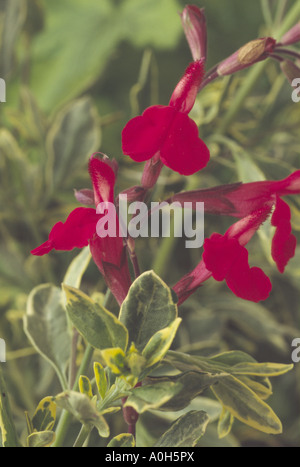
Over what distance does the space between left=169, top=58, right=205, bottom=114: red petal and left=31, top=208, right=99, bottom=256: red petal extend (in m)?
0.08

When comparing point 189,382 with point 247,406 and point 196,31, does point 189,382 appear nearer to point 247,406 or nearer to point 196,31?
point 247,406

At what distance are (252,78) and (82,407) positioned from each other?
434 mm

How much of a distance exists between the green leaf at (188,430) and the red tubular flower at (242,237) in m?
0.07

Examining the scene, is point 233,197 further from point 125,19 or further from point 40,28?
point 125,19

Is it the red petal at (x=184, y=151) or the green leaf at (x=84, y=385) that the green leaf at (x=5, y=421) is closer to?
the green leaf at (x=84, y=385)

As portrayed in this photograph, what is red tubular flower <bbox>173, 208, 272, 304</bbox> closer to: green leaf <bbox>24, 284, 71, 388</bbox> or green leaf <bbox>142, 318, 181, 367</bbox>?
green leaf <bbox>142, 318, 181, 367</bbox>

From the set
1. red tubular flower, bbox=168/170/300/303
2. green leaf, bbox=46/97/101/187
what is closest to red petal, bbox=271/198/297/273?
red tubular flower, bbox=168/170/300/303

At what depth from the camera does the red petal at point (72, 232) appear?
1.04 feet

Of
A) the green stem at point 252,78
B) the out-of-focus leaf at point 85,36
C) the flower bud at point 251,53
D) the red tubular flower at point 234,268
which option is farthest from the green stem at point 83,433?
the out-of-focus leaf at point 85,36

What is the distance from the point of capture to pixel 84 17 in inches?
43.5

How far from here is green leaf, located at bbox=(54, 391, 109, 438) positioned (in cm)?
29

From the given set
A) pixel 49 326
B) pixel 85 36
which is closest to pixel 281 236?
pixel 49 326

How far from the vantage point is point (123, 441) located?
14.0 inches
